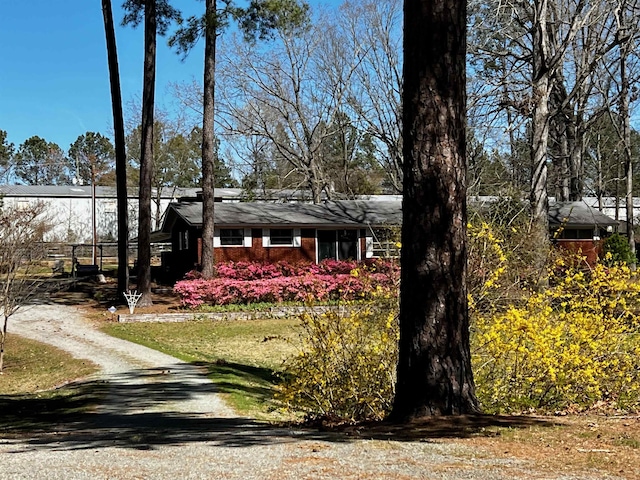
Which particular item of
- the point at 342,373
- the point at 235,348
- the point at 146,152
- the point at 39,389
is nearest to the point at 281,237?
the point at 146,152

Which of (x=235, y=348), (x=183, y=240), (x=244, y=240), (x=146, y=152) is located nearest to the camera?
(x=235, y=348)

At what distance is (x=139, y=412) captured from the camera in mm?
8609

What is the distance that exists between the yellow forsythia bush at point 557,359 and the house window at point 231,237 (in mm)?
19417

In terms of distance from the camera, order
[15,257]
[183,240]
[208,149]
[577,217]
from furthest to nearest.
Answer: [577,217]
[183,240]
[208,149]
[15,257]

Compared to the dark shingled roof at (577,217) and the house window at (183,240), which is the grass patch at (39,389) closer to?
the house window at (183,240)

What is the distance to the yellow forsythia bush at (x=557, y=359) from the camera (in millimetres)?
7160

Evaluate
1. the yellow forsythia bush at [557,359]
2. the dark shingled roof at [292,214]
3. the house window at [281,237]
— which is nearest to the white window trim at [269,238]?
the house window at [281,237]

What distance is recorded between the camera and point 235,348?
1531 centimetres

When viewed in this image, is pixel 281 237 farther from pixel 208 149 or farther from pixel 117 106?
pixel 117 106

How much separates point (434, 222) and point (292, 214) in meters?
22.9

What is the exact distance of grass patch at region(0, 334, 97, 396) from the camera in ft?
38.5

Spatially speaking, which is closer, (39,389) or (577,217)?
→ (39,389)

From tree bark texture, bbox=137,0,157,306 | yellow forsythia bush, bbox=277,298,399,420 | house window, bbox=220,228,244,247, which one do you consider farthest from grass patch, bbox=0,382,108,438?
house window, bbox=220,228,244,247

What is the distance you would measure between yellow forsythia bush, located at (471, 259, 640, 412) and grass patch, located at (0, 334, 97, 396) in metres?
7.45
